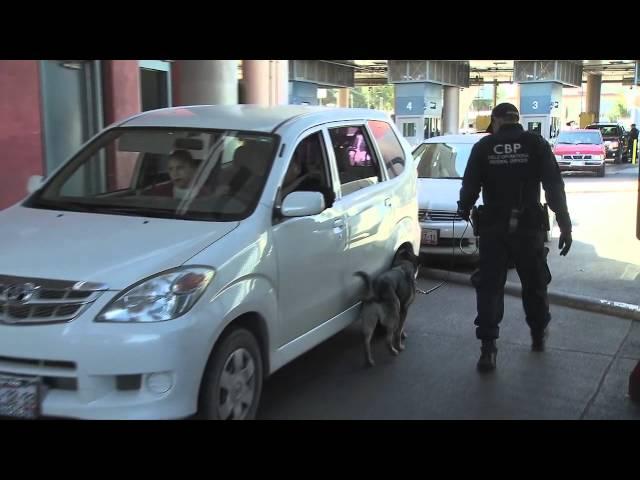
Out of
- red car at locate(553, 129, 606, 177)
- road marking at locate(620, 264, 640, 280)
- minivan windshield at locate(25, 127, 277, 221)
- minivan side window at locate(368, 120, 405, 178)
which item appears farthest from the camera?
red car at locate(553, 129, 606, 177)

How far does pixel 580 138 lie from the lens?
26719mm

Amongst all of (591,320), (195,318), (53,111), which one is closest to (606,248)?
(591,320)

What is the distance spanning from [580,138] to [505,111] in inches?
911

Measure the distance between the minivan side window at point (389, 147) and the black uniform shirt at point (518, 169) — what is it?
0.91 meters

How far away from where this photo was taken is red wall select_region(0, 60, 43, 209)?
24.5ft

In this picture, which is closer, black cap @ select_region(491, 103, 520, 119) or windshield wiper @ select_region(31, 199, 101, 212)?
windshield wiper @ select_region(31, 199, 101, 212)

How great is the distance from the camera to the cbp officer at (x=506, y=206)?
5.22m

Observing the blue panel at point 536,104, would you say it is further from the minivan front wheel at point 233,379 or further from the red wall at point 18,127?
the minivan front wheel at point 233,379

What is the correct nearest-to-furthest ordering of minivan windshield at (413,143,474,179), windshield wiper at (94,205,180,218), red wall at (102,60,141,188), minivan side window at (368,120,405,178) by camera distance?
windshield wiper at (94,205,180,218), minivan side window at (368,120,405,178), red wall at (102,60,141,188), minivan windshield at (413,143,474,179)

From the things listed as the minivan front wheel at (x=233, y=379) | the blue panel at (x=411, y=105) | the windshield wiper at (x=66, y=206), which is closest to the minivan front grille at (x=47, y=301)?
the minivan front wheel at (x=233, y=379)

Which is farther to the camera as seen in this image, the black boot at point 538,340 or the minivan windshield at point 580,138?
the minivan windshield at point 580,138

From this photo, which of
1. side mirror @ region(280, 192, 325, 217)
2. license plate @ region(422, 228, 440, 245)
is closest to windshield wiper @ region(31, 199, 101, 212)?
side mirror @ region(280, 192, 325, 217)

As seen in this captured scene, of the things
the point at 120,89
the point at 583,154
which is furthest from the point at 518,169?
the point at 583,154

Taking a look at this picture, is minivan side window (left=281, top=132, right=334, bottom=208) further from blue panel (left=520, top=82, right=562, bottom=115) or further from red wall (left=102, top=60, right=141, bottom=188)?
blue panel (left=520, top=82, right=562, bottom=115)
